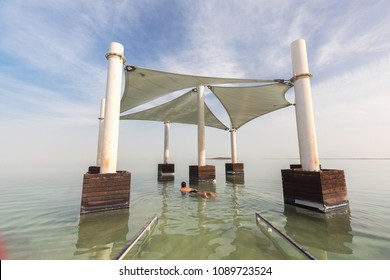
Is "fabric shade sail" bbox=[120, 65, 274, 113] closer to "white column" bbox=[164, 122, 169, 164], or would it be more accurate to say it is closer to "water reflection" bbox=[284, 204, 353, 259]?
"water reflection" bbox=[284, 204, 353, 259]

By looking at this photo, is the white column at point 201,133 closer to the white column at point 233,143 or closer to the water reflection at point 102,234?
the water reflection at point 102,234

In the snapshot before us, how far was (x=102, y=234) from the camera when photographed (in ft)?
17.7

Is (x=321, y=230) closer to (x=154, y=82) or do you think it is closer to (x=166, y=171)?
(x=154, y=82)

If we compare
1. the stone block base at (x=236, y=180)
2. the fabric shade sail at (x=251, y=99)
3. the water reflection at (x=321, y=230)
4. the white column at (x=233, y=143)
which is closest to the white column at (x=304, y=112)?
the water reflection at (x=321, y=230)

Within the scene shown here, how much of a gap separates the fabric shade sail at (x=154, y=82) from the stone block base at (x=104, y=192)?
6.92 metres

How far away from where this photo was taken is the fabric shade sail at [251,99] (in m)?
16.2

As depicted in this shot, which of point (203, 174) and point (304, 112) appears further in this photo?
point (203, 174)

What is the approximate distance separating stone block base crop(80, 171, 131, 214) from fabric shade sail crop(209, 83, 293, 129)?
12.2 m

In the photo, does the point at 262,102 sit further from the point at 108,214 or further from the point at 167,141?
the point at 108,214

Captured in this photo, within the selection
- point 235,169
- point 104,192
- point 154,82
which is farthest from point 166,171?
point 104,192

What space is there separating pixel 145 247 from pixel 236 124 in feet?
81.0

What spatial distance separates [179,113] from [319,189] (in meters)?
19.5

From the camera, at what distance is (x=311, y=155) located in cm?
802
